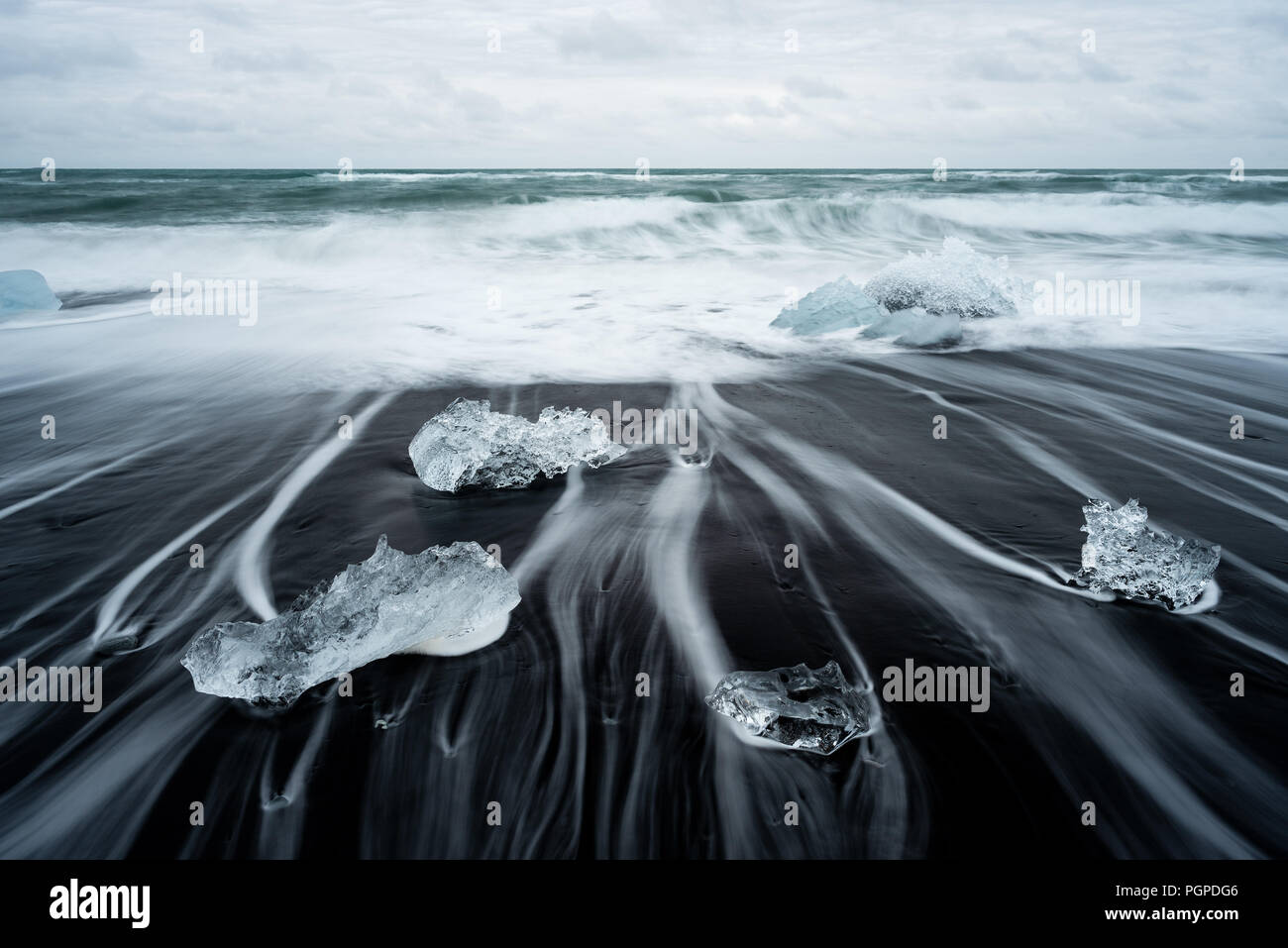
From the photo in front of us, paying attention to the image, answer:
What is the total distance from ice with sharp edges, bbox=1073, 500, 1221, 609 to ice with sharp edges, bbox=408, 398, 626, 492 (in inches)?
86.6

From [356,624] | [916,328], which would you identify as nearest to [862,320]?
[916,328]

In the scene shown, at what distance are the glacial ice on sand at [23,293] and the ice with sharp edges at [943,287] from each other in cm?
829

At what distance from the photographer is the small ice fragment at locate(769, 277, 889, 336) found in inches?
272

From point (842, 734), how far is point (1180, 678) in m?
1.12

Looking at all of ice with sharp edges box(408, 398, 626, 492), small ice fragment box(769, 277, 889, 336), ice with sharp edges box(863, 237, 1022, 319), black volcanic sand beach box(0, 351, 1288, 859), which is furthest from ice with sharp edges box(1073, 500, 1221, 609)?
ice with sharp edges box(863, 237, 1022, 319)

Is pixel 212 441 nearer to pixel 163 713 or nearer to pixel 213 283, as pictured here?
pixel 163 713

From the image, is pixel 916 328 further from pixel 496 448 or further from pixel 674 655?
pixel 674 655

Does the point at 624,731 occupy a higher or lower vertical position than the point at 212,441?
lower

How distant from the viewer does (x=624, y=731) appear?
218cm

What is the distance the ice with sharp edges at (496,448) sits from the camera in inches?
141

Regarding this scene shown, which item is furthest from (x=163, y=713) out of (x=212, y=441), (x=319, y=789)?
(x=212, y=441)

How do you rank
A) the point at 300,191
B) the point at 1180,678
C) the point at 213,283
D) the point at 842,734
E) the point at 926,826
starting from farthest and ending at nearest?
the point at 300,191 → the point at 213,283 → the point at 1180,678 → the point at 842,734 → the point at 926,826

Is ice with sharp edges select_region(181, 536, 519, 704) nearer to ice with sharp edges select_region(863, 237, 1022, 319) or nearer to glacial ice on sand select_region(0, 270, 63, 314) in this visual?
ice with sharp edges select_region(863, 237, 1022, 319)

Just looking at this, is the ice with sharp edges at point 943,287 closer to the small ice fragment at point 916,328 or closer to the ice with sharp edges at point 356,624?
the small ice fragment at point 916,328
